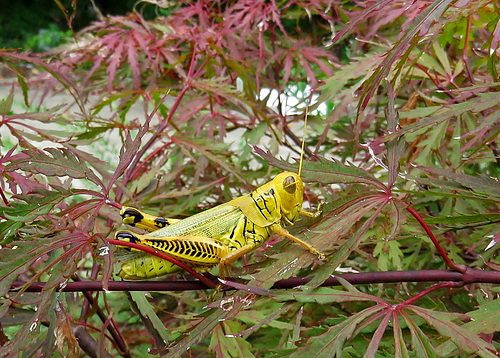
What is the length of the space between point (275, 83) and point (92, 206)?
794 millimetres

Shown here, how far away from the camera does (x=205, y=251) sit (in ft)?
1.95

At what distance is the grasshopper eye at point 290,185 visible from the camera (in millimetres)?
620

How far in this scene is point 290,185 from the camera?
24.5 inches

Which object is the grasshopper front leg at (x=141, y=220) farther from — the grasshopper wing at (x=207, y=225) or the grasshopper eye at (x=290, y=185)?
the grasshopper eye at (x=290, y=185)

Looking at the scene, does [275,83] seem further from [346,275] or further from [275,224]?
[346,275]

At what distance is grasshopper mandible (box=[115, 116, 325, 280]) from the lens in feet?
1.93

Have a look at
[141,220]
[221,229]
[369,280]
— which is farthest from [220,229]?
[369,280]

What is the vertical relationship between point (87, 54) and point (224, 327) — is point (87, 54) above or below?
above

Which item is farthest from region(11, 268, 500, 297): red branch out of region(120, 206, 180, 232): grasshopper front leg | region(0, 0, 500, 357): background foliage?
region(120, 206, 180, 232): grasshopper front leg

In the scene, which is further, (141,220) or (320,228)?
(141,220)

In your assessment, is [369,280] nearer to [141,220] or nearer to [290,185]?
[290,185]

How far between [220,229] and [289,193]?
100 millimetres

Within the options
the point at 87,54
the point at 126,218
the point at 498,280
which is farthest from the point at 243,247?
the point at 87,54

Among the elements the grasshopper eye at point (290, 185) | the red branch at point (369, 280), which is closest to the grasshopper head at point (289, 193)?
the grasshopper eye at point (290, 185)
